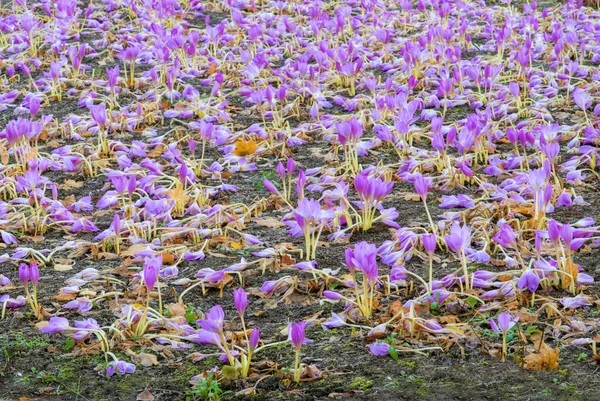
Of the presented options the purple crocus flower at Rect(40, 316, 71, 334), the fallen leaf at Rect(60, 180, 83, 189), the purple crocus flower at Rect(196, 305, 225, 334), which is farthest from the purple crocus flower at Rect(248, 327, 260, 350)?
the fallen leaf at Rect(60, 180, 83, 189)

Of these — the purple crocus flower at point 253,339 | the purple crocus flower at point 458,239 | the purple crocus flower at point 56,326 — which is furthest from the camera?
the purple crocus flower at point 458,239

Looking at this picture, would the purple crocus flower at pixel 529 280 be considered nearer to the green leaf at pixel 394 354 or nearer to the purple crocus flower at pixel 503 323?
the purple crocus flower at pixel 503 323

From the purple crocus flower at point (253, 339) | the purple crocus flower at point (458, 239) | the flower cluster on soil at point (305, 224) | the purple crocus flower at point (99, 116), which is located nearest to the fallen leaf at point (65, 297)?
the flower cluster on soil at point (305, 224)

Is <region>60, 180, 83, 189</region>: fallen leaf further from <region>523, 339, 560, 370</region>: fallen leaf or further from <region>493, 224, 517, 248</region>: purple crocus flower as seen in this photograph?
<region>523, 339, 560, 370</region>: fallen leaf

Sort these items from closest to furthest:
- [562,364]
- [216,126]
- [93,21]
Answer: [562,364] → [216,126] → [93,21]

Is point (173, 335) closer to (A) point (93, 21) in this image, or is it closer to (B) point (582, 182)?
(B) point (582, 182)

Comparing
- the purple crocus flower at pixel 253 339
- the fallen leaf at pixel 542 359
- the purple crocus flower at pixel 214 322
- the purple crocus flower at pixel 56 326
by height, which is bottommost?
the purple crocus flower at pixel 56 326

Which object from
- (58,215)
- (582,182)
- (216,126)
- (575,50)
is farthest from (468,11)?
(58,215)

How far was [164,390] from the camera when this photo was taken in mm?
2266

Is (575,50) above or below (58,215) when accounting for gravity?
above

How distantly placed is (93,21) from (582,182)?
521 centimetres

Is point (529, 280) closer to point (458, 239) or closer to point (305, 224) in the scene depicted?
point (458, 239)

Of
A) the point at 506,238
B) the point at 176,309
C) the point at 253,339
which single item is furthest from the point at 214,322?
the point at 506,238

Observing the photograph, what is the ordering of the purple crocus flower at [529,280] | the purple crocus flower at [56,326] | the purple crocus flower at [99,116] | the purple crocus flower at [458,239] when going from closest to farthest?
the purple crocus flower at [56,326]
the purple crocus flower at [529,280]
the purple crocus flower at [458,239]
the purple crocus flower at [99,116]
